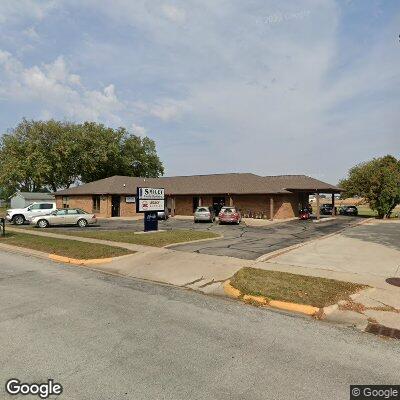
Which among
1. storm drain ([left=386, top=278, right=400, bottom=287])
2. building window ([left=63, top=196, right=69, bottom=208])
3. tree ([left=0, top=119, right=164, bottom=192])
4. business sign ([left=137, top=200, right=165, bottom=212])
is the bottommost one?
storm drain ([left=386, top=278, right=400, bottom=287])

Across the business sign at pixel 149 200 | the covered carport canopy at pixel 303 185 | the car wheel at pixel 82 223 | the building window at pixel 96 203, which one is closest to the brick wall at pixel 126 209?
the building window at pixel 96 203

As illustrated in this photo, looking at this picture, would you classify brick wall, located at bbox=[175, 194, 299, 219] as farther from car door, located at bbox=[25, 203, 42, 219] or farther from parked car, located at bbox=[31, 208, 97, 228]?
car door, located at bbox=[25, 203, 42, 219]

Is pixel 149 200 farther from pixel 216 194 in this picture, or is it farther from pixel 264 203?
pixel 264 203

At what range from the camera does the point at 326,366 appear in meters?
4.89

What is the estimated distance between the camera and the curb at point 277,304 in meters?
7.27

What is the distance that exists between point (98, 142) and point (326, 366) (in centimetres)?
5977

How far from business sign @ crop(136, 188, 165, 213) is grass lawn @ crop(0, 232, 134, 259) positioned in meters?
5.20

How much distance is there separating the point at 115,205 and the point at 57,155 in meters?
23.2

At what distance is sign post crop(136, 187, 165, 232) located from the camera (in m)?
21.2

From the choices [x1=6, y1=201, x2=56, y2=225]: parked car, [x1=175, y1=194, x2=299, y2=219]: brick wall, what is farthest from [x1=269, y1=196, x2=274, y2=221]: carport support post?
[x1=6, y1=201, x2=56, y2=225]: parked car

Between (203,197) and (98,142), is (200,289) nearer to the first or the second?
(203,197)

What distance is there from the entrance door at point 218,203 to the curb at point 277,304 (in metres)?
28.3

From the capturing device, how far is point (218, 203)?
37375mm

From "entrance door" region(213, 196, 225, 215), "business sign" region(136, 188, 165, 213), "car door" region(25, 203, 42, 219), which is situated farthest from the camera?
"entrance door" region(213, 196, 225, 215)
